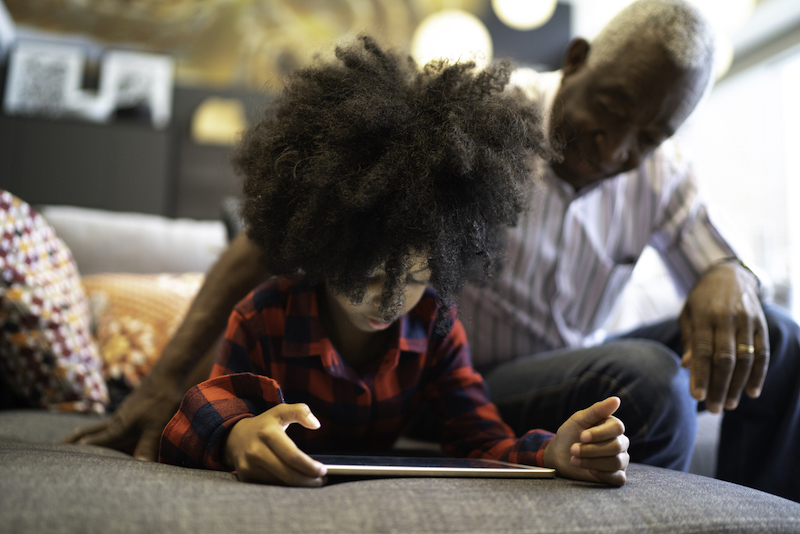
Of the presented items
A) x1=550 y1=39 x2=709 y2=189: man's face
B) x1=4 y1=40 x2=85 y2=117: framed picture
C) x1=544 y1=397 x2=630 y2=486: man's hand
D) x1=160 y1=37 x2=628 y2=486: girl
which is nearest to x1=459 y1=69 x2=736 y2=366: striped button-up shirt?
x1=550 y1=39 x2=709 y2=189: man's face

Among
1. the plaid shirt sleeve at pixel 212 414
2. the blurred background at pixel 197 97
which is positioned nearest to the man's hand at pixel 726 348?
the plaid shirt sleeve at pixel 212 414

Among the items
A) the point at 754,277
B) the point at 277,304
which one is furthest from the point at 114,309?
the point at 754,277

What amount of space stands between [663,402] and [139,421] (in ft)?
2.46

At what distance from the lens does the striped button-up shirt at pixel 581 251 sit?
1.22 metres

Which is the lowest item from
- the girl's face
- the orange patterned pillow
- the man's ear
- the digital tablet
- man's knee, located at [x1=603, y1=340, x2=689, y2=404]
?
the orange patterned pillow

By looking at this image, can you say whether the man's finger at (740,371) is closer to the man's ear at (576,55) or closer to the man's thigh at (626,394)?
the man's thigh at (626,394)

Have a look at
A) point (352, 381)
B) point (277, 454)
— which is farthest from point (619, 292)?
point (277, 454)

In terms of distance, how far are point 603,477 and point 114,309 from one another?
113 centimetres

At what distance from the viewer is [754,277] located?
1.09 meters

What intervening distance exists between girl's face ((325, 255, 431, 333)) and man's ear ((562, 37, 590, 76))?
0.66 m

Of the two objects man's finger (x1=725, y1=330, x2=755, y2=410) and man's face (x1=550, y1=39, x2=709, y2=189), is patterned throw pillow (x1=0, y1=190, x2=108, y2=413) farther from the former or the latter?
man's finger (x1=725, y1=330, x2=755, y2=410)

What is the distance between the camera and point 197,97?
414 centimetres

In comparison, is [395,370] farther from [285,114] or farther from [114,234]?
[114,234]

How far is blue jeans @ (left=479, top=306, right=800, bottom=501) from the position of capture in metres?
0.85
